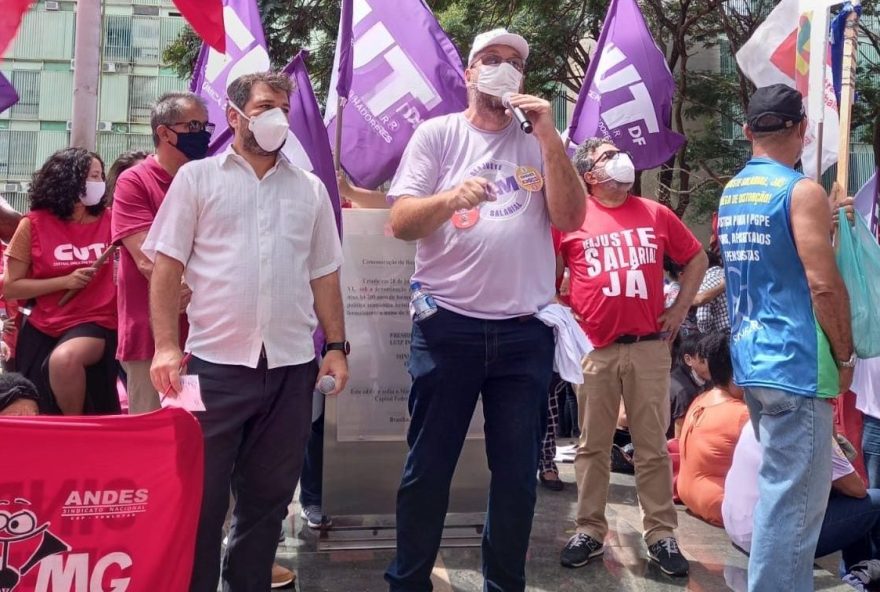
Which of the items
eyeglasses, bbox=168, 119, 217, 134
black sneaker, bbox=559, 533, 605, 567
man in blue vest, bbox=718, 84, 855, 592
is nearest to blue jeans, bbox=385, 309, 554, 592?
man in blue vest, bbox=718, 84, 855, 592

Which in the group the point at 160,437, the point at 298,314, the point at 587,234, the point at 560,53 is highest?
the point at 560,53

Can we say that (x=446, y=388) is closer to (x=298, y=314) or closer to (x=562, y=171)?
(x=298, y=314)

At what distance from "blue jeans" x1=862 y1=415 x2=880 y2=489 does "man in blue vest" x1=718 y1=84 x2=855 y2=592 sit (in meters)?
1.59

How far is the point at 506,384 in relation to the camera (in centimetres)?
349

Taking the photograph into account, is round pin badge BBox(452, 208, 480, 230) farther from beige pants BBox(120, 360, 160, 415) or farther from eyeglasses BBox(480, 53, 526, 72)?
beige pants BBox(120, 360, 160, 415)

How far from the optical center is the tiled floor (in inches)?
160

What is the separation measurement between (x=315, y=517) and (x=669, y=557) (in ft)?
5.59

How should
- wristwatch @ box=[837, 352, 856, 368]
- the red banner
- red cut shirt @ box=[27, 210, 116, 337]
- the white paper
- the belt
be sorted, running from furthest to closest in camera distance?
the belt
red cut shirt @ box=[27, 210, 116, 337]
wristwatch @ box=[837, 352, 856, 368]
the white paper
the red banner

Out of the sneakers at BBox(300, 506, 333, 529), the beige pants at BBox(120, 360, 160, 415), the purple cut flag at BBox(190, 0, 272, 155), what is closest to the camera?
the beige pants at BBox(120, 360, 160, 415)

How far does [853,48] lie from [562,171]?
5.56 ft

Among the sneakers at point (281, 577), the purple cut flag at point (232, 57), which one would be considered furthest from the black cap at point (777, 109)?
the purple cut flag at point (232, 57)

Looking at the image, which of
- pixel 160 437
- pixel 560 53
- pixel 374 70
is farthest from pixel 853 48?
pixel 560 53

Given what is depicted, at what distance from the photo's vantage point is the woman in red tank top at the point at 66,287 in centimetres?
409

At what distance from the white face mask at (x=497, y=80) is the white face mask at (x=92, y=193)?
6.16ft
